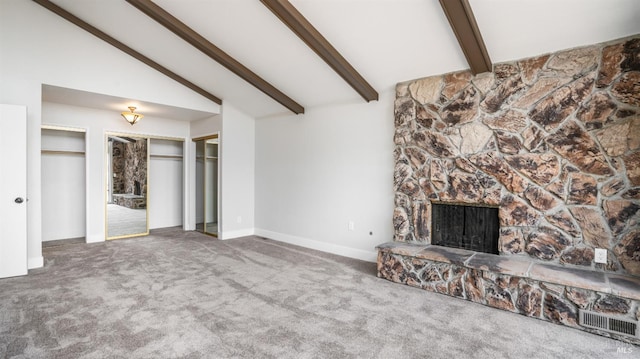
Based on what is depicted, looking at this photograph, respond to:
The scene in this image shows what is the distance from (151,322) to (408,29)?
367 centimetres

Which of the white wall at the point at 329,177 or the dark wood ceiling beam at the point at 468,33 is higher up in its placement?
the dark wood ceiling beam at the point at 468,33

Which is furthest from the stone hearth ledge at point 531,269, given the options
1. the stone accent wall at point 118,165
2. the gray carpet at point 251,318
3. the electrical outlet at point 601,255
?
the stone accent wall at point 118,165

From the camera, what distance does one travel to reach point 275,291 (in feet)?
11.3

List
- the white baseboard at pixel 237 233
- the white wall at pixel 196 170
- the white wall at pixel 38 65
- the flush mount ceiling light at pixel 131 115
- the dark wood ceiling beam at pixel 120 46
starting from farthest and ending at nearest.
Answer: the white wall at pixel 196 170, the white baseboard at pixel 237 233, the flush mount ceiling light at pixel 131 115, the dark wood ceiling beam at pixel 120 46, the white wall at pixel 38 65

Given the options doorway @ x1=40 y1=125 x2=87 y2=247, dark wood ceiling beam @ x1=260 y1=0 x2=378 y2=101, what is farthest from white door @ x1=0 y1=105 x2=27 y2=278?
dark wood ceiling beam @ x1=260 y1=0 x2=378 y2=101

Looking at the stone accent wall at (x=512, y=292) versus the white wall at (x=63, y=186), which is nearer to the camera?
the stone accent wall at (x=512, y=292)

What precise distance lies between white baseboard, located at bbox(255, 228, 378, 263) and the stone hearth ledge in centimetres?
80

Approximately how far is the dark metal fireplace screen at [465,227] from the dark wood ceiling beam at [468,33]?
1599mm

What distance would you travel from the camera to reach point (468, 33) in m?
2.93

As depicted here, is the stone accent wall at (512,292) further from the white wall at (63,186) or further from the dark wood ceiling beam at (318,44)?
the white wall at (63,186)

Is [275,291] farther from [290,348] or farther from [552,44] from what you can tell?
[552,44]

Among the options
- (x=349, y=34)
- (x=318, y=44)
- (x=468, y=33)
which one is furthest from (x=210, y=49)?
(x=468, y=33)

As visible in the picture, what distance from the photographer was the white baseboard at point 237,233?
605 cm

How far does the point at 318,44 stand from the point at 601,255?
11.5ft
